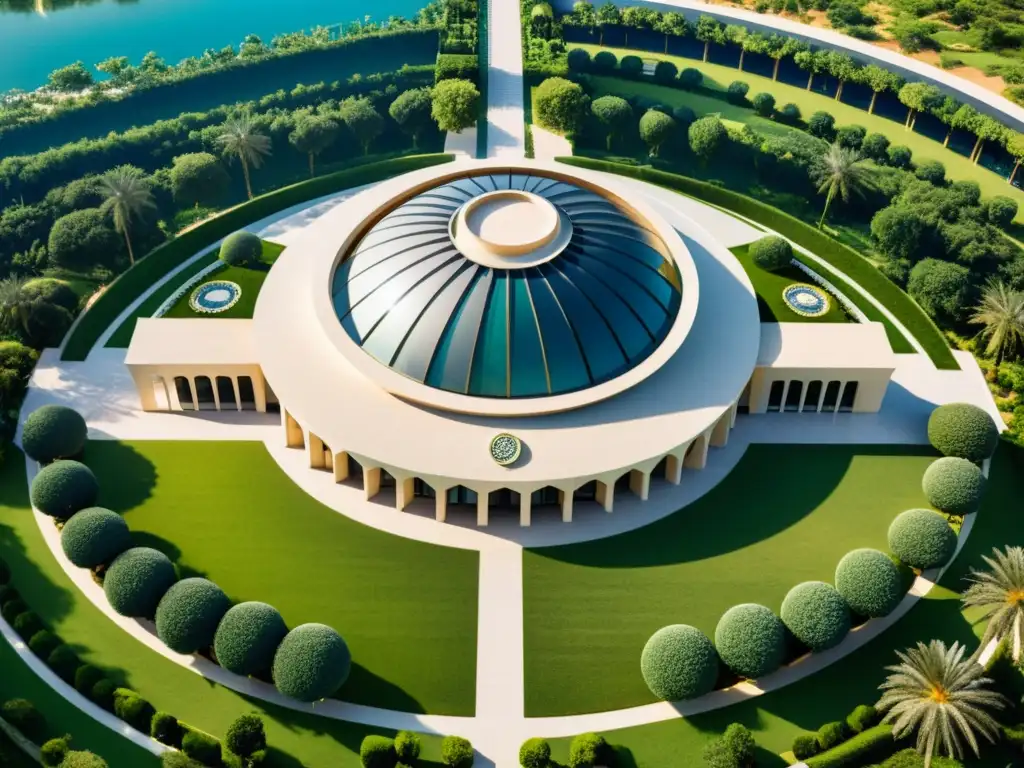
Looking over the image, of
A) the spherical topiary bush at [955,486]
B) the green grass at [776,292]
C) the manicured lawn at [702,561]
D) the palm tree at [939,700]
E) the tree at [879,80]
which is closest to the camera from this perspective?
the palm tree at [939,700]

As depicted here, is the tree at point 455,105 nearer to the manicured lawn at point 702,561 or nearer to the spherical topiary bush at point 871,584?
the manicured lawn at point 702,561

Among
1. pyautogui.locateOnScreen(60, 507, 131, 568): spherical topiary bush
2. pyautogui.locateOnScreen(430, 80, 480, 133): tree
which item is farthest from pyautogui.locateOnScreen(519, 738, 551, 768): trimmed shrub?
pyautogui.locateOnScreen(430, 80, 480, 133): tree

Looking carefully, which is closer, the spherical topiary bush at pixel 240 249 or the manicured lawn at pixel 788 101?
the spherical topiary bush at pixel 240 249

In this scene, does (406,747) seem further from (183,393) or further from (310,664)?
(183,393)

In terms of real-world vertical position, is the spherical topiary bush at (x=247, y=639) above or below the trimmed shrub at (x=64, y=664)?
above

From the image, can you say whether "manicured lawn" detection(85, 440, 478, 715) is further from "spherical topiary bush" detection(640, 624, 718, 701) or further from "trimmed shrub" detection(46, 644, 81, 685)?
"spherical topiary bush" detection(640, 624, 718, 701)

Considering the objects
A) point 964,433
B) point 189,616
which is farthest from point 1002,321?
point 189,616

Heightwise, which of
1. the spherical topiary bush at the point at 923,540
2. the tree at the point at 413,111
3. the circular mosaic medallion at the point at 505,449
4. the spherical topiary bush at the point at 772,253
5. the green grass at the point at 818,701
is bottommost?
the green grass at the point at 818,701

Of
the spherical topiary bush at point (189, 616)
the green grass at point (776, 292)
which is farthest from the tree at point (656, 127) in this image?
the spherical topiary bush at point (189, 616)
